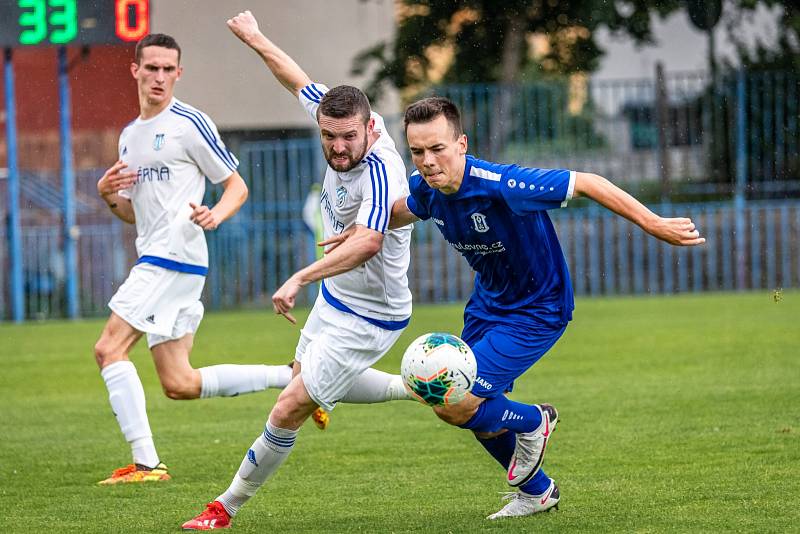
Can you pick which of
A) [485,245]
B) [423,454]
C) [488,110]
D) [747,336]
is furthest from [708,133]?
[485,245]

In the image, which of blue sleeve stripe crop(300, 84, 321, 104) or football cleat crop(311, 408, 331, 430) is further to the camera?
football cleat crop(311, 408, 331, 430)

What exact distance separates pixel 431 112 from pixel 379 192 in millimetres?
492

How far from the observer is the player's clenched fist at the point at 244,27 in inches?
288

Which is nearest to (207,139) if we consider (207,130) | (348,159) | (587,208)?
(207,130)

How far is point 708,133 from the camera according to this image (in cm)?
2464

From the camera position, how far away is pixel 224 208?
7.34 metres

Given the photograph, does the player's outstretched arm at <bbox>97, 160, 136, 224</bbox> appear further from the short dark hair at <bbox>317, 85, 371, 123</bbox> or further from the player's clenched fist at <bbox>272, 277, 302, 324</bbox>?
the player's clenched fist at <bbox>272, 277, 302, 324</bbox>

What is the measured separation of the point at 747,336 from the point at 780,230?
388 inches

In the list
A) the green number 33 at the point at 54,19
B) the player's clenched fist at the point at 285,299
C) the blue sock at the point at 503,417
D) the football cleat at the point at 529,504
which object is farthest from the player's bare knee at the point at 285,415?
the green number 33 at the point at 54,19

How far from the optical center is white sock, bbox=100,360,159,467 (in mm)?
7312

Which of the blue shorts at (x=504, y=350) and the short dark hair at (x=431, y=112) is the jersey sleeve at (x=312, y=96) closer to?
the short dark hair at (x=431, y=112)

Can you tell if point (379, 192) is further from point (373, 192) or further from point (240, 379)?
point (240, 379)

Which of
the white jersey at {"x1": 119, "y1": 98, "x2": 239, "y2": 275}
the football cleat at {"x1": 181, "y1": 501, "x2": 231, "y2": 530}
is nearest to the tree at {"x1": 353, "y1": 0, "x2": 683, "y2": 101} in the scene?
the white jersey at {"x1": 119, "y1": 98, "x2": 239, "y2": 275}

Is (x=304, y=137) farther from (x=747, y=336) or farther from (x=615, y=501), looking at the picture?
(x=615, y=501)
